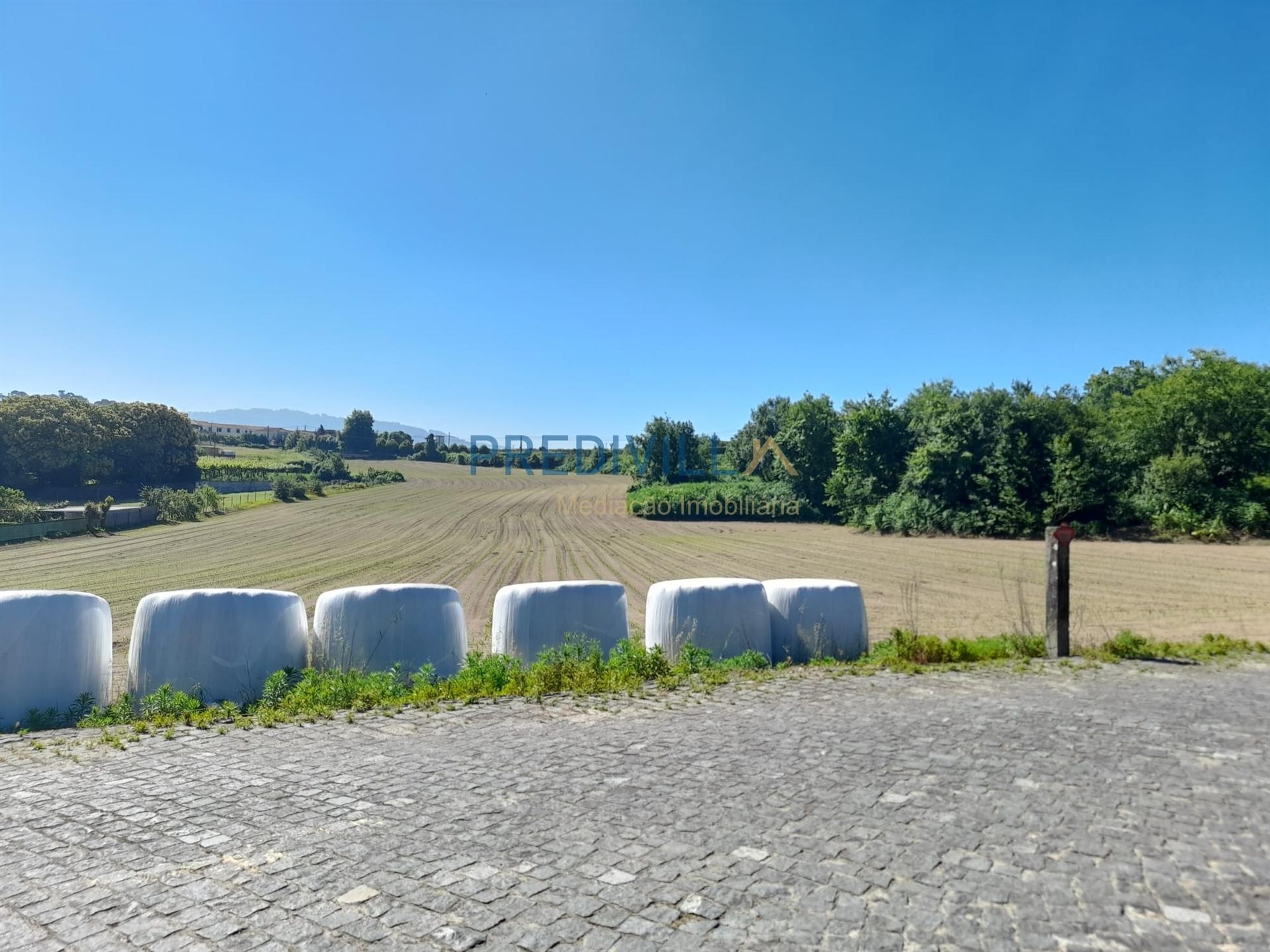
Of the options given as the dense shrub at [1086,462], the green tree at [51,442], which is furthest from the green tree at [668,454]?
the green tree at [51,442]

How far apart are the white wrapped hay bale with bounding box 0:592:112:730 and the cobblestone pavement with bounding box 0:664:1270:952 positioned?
1094 mm

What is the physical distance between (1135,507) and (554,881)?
37.8 m

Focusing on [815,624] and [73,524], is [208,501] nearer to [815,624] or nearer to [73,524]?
[73,524]

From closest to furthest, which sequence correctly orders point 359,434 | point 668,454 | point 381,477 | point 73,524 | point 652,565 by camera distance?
point 652,565 < point 73,524 < point 668,454 < point 381,477 < point 359,434

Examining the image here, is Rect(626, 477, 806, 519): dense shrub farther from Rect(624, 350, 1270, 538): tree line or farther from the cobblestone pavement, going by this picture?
the cobblestone pavement

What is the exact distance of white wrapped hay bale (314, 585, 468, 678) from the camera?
7.64 m

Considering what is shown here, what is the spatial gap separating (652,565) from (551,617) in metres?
20.0

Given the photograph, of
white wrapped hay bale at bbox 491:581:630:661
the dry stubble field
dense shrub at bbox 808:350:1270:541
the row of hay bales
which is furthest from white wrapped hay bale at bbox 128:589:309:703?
dense shrub at bbox 808:350:1270:541

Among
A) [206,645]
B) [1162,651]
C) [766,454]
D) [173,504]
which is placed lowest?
[1162,651]

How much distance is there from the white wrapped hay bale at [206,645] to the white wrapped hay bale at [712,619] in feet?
12.7

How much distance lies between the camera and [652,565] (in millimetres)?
28109

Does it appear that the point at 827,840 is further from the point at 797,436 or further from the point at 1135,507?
the point at 797,436

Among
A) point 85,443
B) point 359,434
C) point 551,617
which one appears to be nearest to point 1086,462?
point 551,617

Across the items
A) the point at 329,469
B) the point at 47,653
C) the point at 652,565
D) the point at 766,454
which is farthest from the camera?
the point at 329,469
